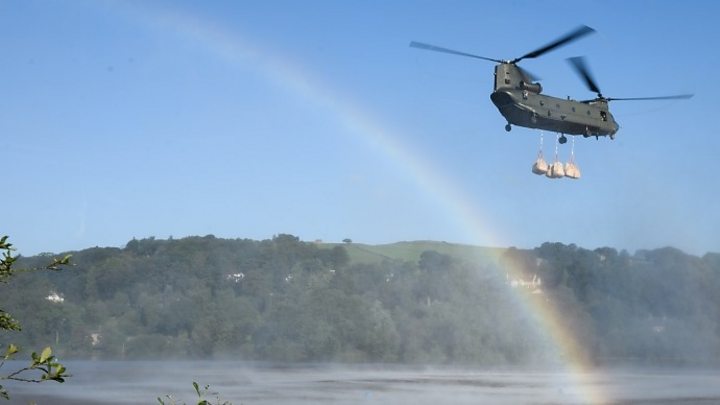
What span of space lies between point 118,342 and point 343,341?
94.0ft

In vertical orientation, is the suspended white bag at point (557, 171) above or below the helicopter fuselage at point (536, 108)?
below

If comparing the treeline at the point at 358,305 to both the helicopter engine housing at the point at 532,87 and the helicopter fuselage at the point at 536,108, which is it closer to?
the helicopter fuselage at the point at 536,108

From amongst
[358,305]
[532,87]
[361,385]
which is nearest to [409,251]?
[358,305]

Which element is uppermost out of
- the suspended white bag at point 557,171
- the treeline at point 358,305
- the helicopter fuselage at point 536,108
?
the helicopter fuselage at point 536,108

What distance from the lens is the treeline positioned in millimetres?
114000

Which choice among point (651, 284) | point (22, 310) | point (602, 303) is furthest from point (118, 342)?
point (651, 284)

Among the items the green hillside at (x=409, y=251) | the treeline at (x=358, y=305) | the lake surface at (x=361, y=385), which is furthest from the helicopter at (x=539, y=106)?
the green hillside at (x=409, y=251)

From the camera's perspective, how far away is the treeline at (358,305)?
374 ft

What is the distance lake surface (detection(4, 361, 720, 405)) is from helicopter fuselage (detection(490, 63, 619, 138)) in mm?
44808

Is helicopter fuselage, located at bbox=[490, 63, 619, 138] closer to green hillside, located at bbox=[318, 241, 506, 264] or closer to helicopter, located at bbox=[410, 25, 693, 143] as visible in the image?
helicopter, located at bbox=[410, 25, 693, 143]

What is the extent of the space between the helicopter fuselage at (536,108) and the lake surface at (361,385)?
44808 mm

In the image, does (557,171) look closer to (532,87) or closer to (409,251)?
(532,87)

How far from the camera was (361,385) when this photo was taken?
291 ft

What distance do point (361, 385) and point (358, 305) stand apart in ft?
94.6
